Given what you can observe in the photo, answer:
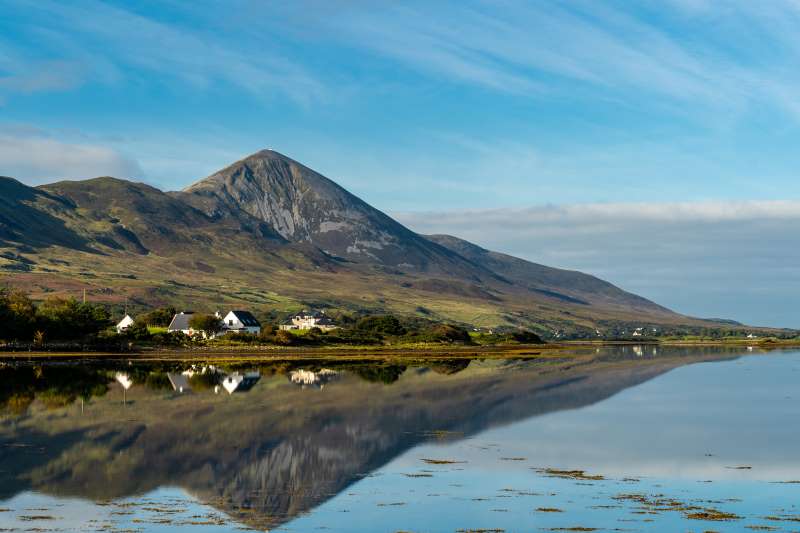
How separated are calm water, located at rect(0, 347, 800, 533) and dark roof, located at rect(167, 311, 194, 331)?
→ 285 feet

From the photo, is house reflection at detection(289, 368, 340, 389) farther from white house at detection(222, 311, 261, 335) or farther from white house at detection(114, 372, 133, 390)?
white house at detection(222, 311, 261, 335)

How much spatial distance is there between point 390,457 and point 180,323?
130 metres

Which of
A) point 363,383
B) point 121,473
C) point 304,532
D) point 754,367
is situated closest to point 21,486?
point 121,473

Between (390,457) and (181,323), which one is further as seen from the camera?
(181,323)

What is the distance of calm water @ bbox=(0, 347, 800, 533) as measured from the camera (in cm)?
2578

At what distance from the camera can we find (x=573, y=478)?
32.2 m

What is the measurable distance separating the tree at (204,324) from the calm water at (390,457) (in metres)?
78.9

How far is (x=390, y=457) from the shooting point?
36562mm

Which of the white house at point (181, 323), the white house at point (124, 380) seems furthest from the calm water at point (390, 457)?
the white house at point (181, 323)

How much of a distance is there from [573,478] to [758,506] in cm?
666

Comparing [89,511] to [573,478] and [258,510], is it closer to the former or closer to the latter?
[258,510]

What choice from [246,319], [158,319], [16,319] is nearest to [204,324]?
[246,319]

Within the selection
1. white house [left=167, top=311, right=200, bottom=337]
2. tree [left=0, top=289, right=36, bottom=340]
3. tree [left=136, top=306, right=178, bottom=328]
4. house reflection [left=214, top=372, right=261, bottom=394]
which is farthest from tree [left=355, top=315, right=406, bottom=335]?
house reflection [left=214, top=372, right=261, bottom=394]

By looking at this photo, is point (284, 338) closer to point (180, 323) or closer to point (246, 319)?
point (180, 323)
